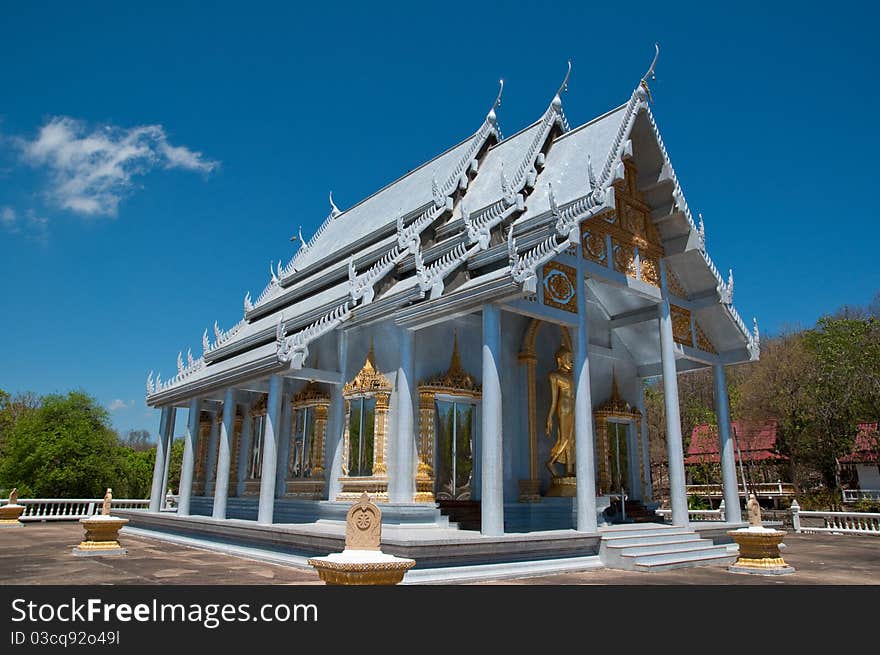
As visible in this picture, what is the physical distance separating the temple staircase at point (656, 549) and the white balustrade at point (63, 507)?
17127 millimetres

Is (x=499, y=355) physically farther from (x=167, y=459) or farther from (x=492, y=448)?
(x=167, y=459)

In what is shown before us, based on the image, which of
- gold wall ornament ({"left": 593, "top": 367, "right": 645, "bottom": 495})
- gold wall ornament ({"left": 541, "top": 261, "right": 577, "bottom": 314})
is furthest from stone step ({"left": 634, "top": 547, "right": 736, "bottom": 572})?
gold wall ornament ({"left": 541, "top": 261, "right": 577, "bottom": 314})

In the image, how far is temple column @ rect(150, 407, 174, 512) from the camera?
52.4ft

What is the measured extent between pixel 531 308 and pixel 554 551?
3434 mm

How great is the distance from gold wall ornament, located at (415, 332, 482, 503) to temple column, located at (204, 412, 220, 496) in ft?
25.0

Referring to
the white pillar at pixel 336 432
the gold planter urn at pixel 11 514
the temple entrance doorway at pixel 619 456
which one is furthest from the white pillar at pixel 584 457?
the gold planter urn at pixel 11 514

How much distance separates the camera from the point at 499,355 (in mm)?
9570

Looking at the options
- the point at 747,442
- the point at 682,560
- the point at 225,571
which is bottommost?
the point at 225,571

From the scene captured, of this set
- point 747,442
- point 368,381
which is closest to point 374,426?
point 368,381

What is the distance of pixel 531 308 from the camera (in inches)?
388

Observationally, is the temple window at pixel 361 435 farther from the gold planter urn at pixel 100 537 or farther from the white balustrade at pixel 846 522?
the white balustrade at pixel 846 522

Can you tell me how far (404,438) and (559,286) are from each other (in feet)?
11.2
